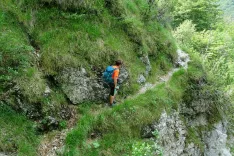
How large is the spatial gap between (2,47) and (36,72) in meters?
1.89

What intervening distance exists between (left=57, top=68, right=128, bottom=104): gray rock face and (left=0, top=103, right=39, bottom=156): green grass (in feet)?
8.30

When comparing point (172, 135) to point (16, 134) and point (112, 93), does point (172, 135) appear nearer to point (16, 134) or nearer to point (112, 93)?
point (112, 93)

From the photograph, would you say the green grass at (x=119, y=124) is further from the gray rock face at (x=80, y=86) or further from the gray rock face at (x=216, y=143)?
the gray rock face at (x=216, y=143)

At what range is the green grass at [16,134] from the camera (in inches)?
389

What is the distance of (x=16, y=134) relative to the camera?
33.8 feet

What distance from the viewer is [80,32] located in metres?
14.2

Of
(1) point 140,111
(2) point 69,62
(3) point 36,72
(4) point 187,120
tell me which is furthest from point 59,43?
(4) point 187,120

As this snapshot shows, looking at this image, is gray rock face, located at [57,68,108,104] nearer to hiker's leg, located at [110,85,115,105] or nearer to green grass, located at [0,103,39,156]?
hiker's leg, located at [110,85,115,105]

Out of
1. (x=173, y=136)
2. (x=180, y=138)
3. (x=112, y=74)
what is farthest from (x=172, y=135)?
(x=112, y=74)

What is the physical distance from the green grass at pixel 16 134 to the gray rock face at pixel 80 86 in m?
2.53

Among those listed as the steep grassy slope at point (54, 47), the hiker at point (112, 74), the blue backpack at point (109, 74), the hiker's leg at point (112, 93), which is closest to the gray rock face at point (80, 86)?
the steep grassy slope at point (54, 47)

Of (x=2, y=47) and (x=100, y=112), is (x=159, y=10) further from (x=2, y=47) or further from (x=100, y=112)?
(x=2, y=47)

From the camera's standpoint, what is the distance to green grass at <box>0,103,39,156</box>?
988cm

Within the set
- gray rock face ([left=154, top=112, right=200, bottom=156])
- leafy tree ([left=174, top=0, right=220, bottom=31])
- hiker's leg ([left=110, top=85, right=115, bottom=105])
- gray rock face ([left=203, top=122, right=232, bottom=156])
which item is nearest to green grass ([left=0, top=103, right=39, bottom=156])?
hiker's leg ([left=110, top=85, right=115, bottom=105])
